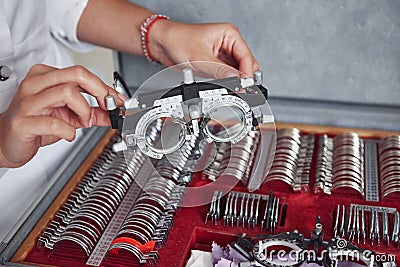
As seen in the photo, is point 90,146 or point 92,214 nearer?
point 92,214

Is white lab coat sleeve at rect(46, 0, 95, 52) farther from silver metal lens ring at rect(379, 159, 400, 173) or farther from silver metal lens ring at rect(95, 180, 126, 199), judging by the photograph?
silver metal lens ring at rect(379, 159, 400, 173)

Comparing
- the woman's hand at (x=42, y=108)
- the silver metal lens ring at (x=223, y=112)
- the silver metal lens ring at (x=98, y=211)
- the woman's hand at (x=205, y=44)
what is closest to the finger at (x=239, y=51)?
the woman's hand at (x=205, y=44)

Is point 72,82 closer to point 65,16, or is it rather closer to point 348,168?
point 65,16

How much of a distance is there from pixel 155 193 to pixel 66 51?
1.53 ft

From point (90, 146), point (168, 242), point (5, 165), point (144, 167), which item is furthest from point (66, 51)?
point (168, 242)

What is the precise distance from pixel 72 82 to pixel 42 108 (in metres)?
0.07

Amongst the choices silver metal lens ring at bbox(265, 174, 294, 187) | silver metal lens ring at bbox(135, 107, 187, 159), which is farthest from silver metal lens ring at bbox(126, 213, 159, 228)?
silver metal lens ring at bbox(265, 174, 294, 187)

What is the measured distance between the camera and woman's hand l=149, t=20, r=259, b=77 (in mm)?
1117

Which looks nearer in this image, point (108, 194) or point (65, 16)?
point (108, 194)

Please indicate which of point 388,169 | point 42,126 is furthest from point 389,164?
point 42,126

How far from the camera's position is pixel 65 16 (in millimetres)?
1265

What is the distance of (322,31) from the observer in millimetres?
1271

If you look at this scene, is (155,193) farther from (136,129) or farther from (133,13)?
(133,13)

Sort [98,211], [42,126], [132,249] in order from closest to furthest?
[42,126] → [132,249] → [98,211]
